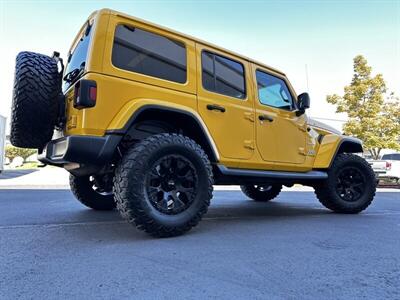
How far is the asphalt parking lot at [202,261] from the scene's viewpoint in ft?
5.95

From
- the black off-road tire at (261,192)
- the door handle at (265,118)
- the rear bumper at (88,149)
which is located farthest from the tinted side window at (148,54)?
the black off-road tire at (261,192)

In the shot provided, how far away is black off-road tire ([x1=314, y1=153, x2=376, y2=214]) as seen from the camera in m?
4.77

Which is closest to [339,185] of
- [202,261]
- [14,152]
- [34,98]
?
[202,261]

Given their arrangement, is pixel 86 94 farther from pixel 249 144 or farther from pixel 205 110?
pixel 249 144

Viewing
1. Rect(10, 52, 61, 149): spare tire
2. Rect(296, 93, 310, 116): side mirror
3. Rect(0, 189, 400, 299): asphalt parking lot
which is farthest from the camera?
Rect(296, 93, 310, 116): side mirror

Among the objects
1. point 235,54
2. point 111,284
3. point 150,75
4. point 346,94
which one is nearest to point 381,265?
point 111,284

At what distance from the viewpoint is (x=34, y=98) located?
9.77 feet

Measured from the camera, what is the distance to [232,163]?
375 centimetres

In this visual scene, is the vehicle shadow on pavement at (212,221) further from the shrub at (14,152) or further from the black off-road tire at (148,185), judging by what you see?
the shrub at (14,152)

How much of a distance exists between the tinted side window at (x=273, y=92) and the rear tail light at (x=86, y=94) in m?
2.13

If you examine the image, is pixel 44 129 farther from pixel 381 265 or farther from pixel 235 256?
pixel 381 265

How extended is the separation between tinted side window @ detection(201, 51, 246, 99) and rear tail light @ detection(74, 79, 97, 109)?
4.10 feet

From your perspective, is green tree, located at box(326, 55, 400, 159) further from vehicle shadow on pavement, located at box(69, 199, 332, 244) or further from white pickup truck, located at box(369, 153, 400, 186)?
vehicle shadow on pavement, located at box(69, 199, 332, 244)

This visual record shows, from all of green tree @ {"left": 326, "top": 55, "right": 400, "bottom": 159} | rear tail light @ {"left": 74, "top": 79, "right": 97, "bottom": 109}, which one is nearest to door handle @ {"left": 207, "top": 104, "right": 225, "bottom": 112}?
rear tail light @ {"left": 74, "top": 79, "right": 97, "bottom": 109}
